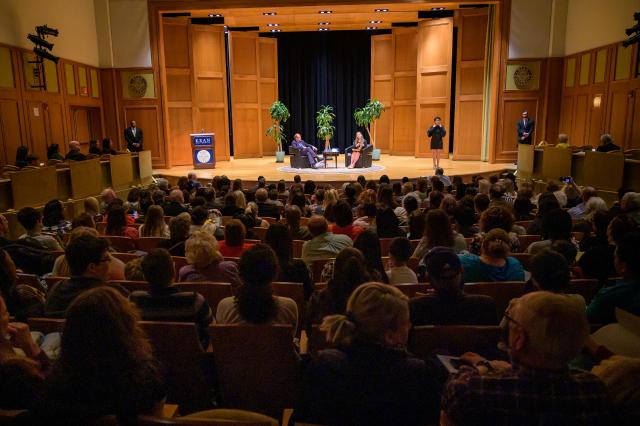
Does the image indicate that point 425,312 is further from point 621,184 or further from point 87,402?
point 621,184

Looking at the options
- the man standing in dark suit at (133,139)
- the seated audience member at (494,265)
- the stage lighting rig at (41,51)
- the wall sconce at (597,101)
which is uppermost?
the stage lighting rig at (41,51)

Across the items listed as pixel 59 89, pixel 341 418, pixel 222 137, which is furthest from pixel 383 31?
pixel 341 418

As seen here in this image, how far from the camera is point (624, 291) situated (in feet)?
8.20

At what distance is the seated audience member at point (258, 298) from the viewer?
2.39m

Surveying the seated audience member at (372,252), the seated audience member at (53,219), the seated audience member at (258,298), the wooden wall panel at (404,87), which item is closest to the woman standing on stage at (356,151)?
the wooden wall panel at (404,87)

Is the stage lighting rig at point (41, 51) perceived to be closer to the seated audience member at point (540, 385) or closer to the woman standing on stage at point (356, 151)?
the woman standing on stage at point (356, 151)

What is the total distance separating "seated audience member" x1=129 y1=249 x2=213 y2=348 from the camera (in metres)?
2.49

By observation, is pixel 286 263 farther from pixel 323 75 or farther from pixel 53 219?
pixel 323 75

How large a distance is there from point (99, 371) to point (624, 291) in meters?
2.47

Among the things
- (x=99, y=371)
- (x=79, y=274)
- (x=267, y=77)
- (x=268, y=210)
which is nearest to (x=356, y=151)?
(x=267, y=77)

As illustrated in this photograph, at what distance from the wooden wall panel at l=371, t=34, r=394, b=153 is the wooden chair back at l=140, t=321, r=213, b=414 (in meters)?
15.4

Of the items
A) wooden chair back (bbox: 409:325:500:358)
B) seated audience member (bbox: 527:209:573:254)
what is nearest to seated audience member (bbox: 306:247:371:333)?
wooden chair back (bbox: 409:325:500:358)

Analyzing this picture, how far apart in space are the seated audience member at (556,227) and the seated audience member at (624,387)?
7.68 ft

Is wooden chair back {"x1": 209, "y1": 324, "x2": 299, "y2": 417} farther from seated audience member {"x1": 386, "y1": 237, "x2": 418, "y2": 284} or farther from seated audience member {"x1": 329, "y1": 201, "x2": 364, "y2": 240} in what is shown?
seated audience member {"x1": 329, "y1": 201, "x2": 364, "y2": 240}
